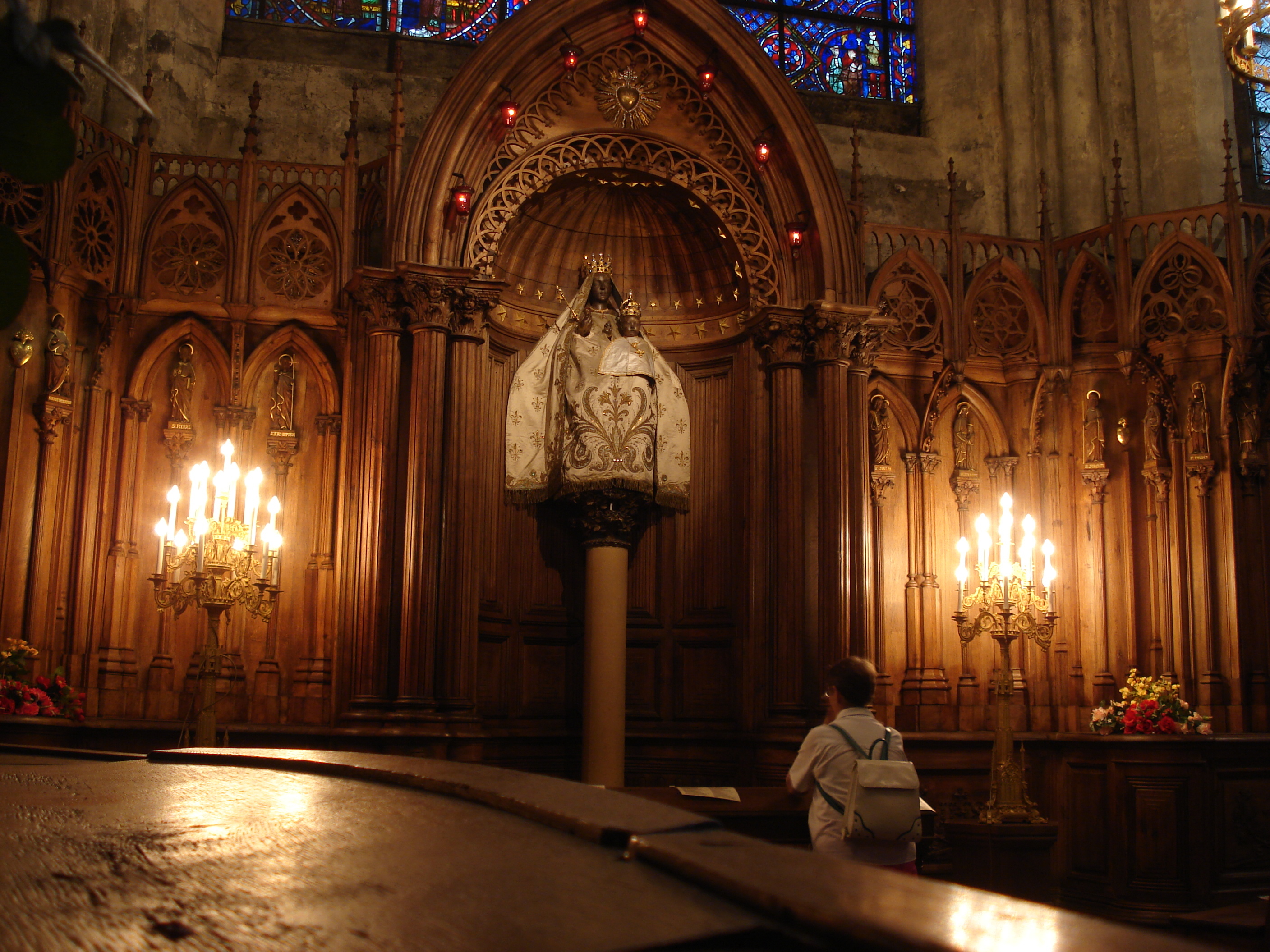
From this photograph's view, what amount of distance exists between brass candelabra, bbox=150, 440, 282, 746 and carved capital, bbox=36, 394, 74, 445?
1297mm

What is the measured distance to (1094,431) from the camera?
29.6ft

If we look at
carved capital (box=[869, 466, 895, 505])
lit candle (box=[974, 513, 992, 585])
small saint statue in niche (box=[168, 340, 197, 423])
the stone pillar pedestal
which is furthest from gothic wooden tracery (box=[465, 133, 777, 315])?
the stone pillar pedestal

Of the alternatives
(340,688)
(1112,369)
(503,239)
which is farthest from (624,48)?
(340,688)

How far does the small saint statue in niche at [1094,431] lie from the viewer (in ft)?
29.4

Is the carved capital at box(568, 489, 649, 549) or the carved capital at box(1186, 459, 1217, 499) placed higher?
the carved capital at box(1186, 459, 1217, 499)

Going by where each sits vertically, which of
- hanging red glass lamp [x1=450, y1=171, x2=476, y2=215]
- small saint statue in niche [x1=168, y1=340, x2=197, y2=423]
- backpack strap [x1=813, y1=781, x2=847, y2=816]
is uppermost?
hanging red glass lamp [x1=450, y1=171, x2=476, y2=215]

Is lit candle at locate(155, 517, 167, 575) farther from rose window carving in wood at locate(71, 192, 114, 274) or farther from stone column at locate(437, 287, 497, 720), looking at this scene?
rose window carving in wood at locate(71, 192, 114, 274)

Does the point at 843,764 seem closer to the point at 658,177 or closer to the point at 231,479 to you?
the point at 231,479

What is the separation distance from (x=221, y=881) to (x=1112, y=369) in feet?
29.3

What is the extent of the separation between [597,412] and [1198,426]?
166 inches

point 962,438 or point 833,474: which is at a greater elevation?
point 962,438

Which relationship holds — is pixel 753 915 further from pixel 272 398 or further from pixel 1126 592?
pixel 1126 592

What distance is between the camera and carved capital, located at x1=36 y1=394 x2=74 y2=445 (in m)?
7.53

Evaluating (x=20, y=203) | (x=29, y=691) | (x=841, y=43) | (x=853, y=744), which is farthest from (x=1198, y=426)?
(x=20, y=203)
